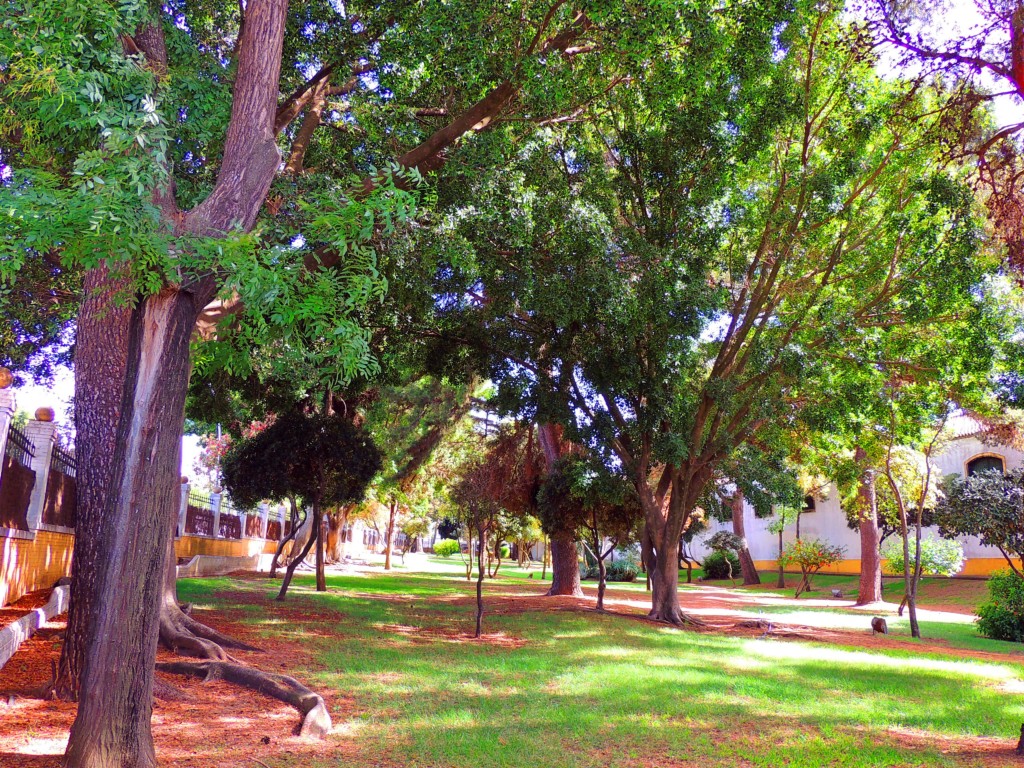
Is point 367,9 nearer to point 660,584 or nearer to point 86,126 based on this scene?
point 86,126

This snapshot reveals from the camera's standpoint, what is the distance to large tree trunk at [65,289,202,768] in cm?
452

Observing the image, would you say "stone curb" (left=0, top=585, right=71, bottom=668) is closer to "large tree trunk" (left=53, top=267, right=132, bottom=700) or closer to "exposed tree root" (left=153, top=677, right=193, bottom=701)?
"large tree trunk" (left=53, top=267, right=132, bottom=700)

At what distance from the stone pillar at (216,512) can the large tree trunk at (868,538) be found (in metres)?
19.8

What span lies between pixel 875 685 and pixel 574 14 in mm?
9367


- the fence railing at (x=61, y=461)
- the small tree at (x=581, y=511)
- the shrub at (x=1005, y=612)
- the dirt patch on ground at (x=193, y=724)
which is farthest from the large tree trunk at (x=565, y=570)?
the dirt patch on ground at (x=193, y=724)

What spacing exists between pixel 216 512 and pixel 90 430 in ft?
65.5

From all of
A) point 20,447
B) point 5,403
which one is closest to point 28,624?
point 5,403

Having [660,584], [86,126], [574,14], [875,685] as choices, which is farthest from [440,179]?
[660,584]

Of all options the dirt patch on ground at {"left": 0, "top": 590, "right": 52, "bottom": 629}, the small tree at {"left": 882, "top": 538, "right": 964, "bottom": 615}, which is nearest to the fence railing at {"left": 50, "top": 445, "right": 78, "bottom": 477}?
the dirt patch on ground at {"left": 0, "top": 590, "right": 52, "bottom": 629}

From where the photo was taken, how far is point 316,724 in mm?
6188

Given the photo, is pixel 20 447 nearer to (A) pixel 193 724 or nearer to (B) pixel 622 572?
(A) pixel 193 724

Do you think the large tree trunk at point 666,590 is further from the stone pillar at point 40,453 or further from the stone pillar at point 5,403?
the stone pillar at point 5,403

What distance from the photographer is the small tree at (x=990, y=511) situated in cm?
1623

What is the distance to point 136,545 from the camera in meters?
4.68
